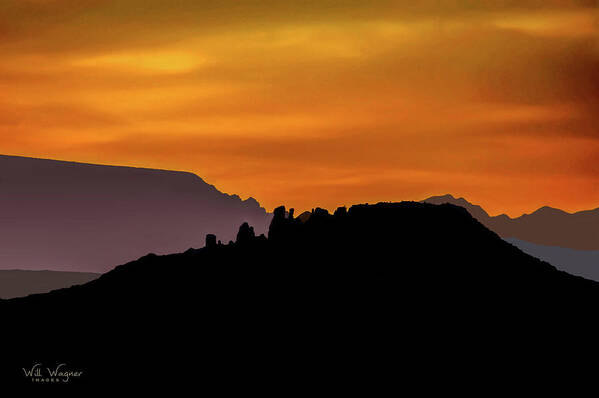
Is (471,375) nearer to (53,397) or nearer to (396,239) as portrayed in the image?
(396,239)

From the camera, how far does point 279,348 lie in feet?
452

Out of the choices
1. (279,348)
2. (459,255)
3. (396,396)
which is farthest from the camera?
(459,255)

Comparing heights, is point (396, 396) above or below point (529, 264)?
below

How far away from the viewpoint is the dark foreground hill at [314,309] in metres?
134

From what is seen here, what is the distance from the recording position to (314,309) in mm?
147000

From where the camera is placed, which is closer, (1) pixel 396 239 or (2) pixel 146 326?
(2) pixel 146 326

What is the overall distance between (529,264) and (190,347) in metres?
61.9

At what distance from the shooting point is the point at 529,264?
167 metres

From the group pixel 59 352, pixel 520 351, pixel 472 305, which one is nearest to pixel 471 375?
pixel 520 351

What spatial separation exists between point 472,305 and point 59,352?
63754mm

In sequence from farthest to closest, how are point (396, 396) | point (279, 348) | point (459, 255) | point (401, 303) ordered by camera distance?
point (459, 255), point (401, 303), point (279, 348), point (396, 396)

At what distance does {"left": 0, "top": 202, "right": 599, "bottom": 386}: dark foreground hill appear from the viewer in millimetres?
134125

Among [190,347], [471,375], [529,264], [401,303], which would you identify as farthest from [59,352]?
[529,264]

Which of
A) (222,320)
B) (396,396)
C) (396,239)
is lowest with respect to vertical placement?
(396,396)
